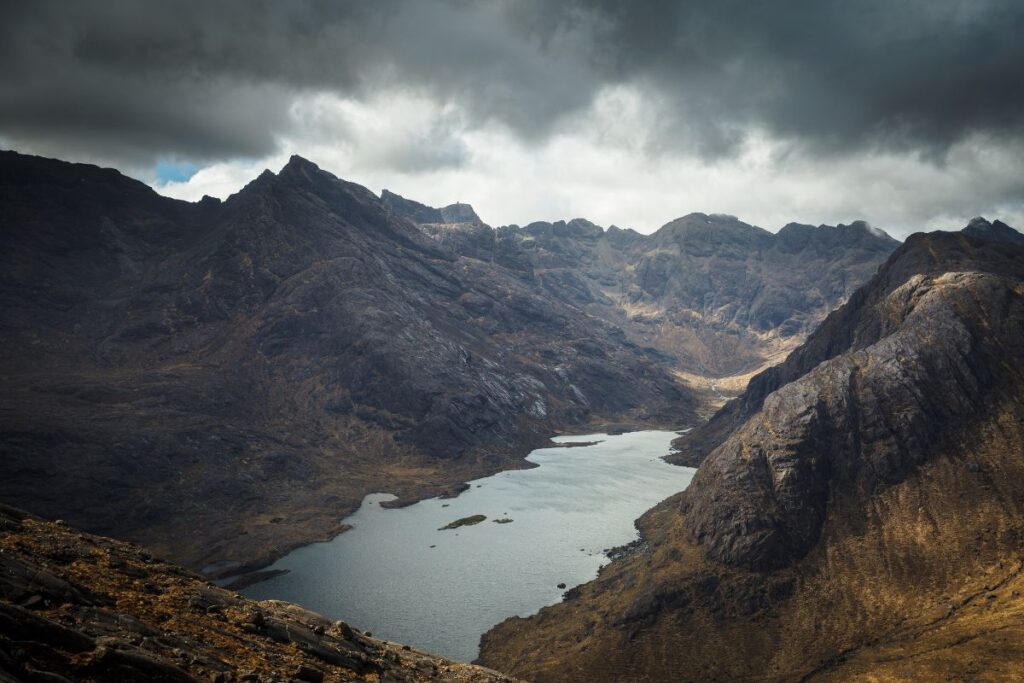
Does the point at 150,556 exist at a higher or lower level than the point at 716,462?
lower

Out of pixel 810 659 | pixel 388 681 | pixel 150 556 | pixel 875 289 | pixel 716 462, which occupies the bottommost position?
pixel 810 659

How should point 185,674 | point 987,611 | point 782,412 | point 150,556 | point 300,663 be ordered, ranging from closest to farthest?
point 185,674 → point 300,663 → point 150,556 → point 987,611 → point 782,412

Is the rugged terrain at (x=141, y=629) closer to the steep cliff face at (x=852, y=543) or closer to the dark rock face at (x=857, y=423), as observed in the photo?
the steep cliff face at (x=852, y=543)

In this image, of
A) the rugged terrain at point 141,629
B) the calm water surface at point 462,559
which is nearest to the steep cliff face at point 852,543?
the calm water surface at point 462,559

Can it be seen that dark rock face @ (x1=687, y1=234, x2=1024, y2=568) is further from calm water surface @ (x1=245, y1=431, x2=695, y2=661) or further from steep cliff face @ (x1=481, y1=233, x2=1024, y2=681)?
calm water surface @ (x1=245, y1=431, x2=695, y2=661)

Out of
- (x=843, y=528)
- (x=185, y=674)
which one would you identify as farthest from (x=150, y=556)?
(x=843, y=528)

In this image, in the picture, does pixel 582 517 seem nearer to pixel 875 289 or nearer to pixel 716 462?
pixel 716 462
